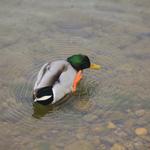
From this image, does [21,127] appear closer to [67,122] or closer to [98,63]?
[67,122]

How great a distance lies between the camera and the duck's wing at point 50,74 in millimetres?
6902

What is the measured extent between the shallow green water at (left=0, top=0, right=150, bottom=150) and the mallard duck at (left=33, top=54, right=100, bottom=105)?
0.55 ft

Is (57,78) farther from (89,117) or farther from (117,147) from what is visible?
(117,147)

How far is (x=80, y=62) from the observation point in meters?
7.84

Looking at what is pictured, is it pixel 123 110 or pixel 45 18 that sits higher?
pixel 45 18

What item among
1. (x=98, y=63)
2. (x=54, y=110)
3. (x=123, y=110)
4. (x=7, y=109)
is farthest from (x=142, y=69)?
(x=7, y=109)

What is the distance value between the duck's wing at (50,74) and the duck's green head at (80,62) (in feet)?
1.29

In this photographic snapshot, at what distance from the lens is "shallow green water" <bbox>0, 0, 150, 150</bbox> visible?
6520 millimetres

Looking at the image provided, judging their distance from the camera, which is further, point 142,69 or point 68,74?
point 142,69

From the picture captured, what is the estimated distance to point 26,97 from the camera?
23.8 ft

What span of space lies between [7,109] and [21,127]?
0.52 meters

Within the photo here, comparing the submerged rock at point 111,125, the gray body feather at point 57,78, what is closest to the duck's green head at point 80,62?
the gray body feather at point 57,78

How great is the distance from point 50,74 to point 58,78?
0.16 m

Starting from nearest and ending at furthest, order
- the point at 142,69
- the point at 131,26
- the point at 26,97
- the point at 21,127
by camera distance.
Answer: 1. the point at 21,127
2. the point at 26,97
3. the point at 142,69
4. the point at 131,26
